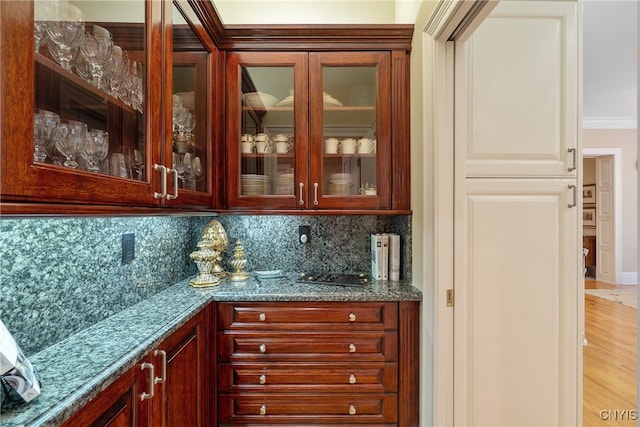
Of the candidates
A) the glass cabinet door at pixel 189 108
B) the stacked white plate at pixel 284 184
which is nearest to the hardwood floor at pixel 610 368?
the stacked white plate at pixel 284 184

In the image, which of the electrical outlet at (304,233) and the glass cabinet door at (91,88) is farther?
the electrical outlet at (304,233)

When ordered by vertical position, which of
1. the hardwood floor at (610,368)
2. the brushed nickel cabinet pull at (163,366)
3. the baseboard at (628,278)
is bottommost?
the hardwood floor at (610,368)

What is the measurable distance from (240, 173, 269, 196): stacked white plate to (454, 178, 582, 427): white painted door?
111 centimetres

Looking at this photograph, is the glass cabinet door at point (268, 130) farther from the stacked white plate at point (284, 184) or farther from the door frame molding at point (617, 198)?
the door frame molding at point (617, 198)

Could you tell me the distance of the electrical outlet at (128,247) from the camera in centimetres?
135

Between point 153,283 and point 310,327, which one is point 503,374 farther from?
point 153,283

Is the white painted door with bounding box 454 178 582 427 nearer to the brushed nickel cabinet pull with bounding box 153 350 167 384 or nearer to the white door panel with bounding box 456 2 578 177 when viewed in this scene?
the white door panel with bounding box 456 2 578 177

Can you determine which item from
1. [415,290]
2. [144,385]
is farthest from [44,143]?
[415,290]

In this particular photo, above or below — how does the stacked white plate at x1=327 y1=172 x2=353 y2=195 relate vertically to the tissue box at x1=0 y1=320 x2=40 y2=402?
above

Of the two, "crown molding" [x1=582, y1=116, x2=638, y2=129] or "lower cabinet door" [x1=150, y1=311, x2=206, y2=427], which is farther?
"crown molding" [x1=582, y1=116, x2=638, y2=129]

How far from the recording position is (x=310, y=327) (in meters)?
1.55

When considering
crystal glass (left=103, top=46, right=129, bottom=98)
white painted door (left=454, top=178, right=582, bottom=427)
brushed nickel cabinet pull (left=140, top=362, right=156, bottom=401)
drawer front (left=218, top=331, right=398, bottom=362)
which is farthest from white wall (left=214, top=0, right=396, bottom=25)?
brushed nickel cabinet pull (left=140, top=362, right=156, bottom=401)

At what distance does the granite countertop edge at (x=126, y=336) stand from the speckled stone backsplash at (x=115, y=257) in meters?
0.07

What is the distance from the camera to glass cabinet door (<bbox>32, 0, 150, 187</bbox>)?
2.35ft
